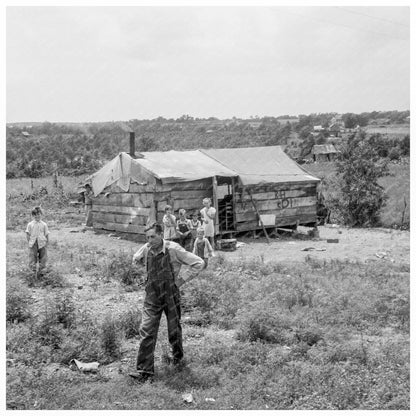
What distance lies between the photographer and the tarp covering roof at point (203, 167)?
17938 millimetres

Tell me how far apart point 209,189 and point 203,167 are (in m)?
1.02

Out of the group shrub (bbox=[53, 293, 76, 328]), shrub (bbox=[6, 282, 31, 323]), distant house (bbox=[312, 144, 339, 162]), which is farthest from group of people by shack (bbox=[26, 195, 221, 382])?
distant house (bbox=[312, 144, 339, 162])

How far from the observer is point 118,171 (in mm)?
19047

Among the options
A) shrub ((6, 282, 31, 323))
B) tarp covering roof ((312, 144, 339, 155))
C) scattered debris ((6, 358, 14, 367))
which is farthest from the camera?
tarp covering roof ((312, 144, 339, 155))

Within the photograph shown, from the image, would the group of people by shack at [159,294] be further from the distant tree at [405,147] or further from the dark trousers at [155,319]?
the distant tree at [405,147]

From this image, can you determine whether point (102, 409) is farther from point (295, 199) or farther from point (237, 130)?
point (237, 130)

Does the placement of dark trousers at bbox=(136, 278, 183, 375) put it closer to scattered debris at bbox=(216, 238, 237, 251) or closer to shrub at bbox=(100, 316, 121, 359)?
shrub at bbox=(100, 316, 121, 359)

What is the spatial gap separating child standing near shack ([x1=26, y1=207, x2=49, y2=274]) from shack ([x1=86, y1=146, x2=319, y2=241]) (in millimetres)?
6136

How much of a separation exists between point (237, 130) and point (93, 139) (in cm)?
2148

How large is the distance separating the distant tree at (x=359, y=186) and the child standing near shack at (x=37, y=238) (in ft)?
52.2

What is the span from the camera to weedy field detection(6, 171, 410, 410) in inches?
220

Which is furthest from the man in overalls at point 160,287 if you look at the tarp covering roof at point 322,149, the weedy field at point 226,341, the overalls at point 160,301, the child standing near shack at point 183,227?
the tarp covering roof at point 322,149

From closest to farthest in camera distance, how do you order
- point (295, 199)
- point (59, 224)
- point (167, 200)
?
point (167, 200), point (295, 199), point (59, 224)

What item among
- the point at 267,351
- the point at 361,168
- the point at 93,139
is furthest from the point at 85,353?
→ the point at 93,139
